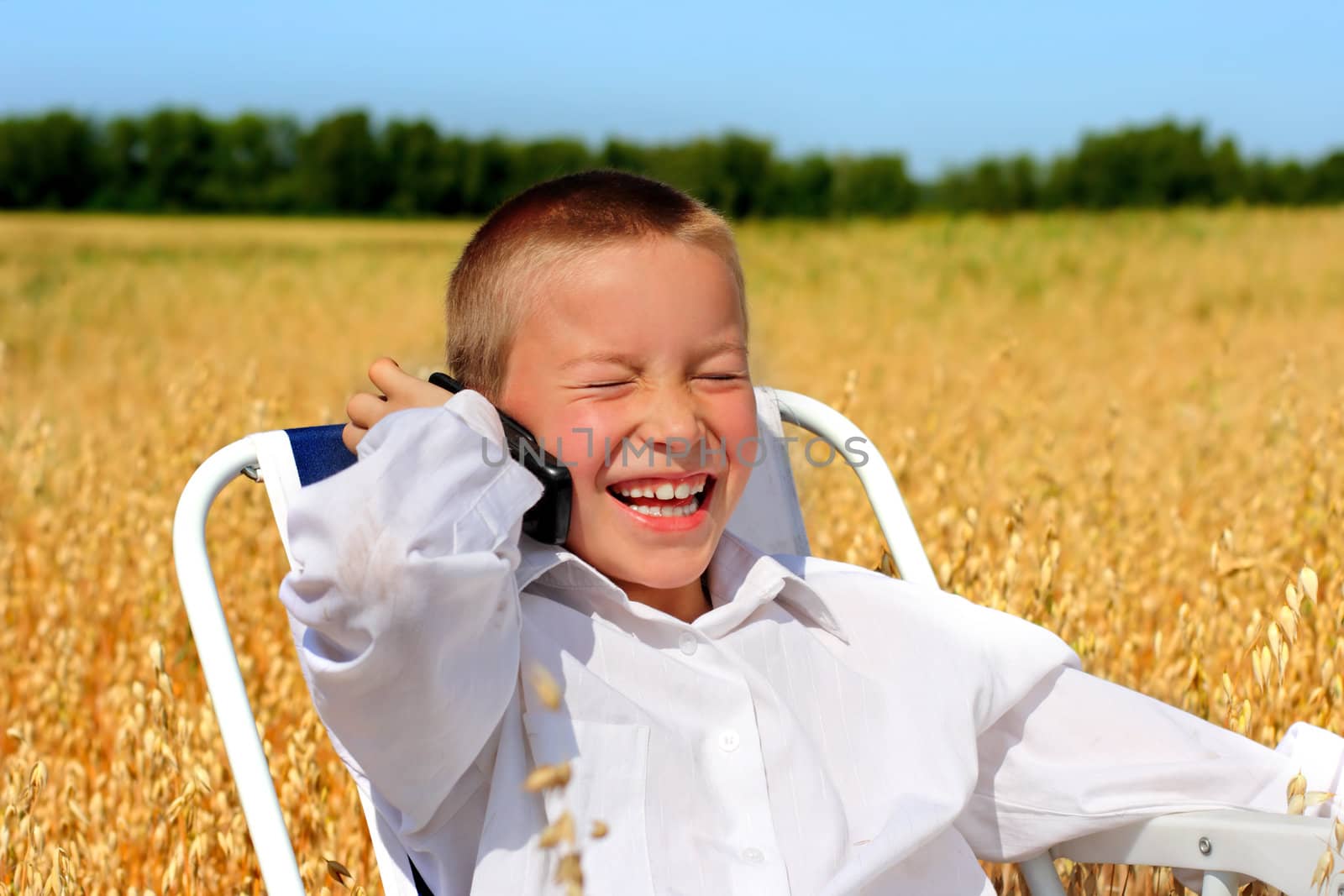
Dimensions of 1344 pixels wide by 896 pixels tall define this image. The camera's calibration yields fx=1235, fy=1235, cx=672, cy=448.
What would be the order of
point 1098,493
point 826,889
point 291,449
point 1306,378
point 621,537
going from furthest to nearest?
1. point 1306,378
2. point 1098,493
3. point 291,449
4. point 621,537
5. point 826,889

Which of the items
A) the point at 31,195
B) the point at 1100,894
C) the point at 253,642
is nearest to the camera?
the point at 1100,894

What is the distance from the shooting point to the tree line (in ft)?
96.9

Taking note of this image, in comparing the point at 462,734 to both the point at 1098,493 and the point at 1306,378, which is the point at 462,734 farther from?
the point at 1306,378

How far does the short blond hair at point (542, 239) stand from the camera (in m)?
1.34

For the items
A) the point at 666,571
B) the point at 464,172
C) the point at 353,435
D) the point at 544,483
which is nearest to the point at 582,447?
the point at 544,483

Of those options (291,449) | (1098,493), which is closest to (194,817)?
(291,449)

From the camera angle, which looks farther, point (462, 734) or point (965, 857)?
point (965, 857)

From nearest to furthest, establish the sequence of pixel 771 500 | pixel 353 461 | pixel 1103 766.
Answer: pixel 1103 766 < pixel 353 461 < pixel 771 500

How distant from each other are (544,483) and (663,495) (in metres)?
0.13

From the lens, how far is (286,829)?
119 cm

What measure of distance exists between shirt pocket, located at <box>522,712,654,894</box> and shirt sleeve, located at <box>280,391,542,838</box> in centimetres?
8

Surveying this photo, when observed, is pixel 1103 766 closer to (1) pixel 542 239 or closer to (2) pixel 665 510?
(2) pixel 665 510

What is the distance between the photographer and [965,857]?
1.38 metres

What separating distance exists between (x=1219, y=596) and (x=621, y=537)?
1643 millimetres
